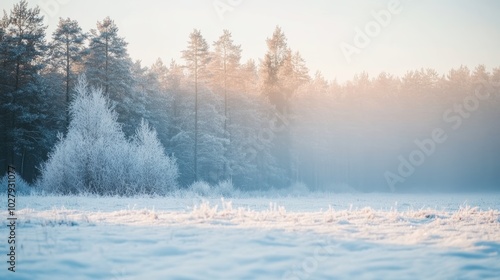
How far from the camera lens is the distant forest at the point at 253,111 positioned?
2983cm

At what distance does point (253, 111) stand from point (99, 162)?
76.5ft

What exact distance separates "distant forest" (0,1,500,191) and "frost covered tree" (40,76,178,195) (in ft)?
29.6

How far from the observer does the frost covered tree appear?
20.2 meters

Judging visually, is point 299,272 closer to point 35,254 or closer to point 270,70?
point 35,254

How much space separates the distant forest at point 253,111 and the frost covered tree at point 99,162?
9.01 metres

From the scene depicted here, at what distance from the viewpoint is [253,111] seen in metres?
41.4

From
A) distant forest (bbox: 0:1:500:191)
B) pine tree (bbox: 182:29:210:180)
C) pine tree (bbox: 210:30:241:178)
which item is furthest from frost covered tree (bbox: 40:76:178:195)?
pine tree (bbox: 210:30:241:178)

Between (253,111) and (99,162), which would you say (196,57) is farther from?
(99,162)

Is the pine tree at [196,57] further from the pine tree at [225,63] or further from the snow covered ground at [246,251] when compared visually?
the snow covered ground at [246,251]

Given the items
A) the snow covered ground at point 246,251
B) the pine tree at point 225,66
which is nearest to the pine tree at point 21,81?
the pine tree at point 225,66

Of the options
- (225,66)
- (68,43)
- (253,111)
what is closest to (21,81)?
(68,43)

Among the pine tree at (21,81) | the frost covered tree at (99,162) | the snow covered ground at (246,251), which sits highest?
the pine tree at (21,81)

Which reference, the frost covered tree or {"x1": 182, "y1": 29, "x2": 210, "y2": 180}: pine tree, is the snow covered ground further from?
{"x1": 182, "y1": 29, "x2": 210, "y2": 180}: pine tree

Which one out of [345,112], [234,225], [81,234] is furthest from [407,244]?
[345,112]
